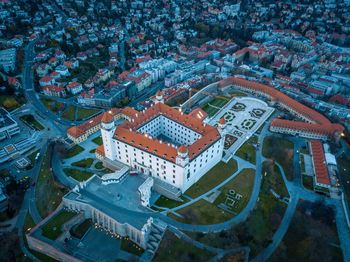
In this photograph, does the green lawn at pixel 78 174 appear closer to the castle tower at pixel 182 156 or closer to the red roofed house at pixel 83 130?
the red roofed house at pixel 83 130

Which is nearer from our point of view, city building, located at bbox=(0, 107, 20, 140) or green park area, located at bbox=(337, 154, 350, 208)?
green park area, located at bbox=(337, 154, 350, 208)

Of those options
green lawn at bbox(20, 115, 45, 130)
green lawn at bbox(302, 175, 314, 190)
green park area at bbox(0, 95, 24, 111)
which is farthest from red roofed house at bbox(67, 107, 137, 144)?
green lawn at bbox(302, 175, 314, 190)

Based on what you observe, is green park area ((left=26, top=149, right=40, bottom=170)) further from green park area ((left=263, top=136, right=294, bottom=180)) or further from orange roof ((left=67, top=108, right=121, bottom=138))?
green park area ((left=263, top=136, right=294, bottom=180))

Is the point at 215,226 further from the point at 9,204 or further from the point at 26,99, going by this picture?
the point at 26,99

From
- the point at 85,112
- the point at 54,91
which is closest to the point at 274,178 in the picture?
the point at 85,112

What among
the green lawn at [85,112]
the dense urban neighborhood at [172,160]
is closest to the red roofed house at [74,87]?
the dense urban neighborhood at [172,160]

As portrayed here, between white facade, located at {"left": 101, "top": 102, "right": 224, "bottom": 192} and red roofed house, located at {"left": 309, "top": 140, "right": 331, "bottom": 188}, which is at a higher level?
white facade, located at {"left": 101, "top": 102, "right": 224, "bottom": 192}
